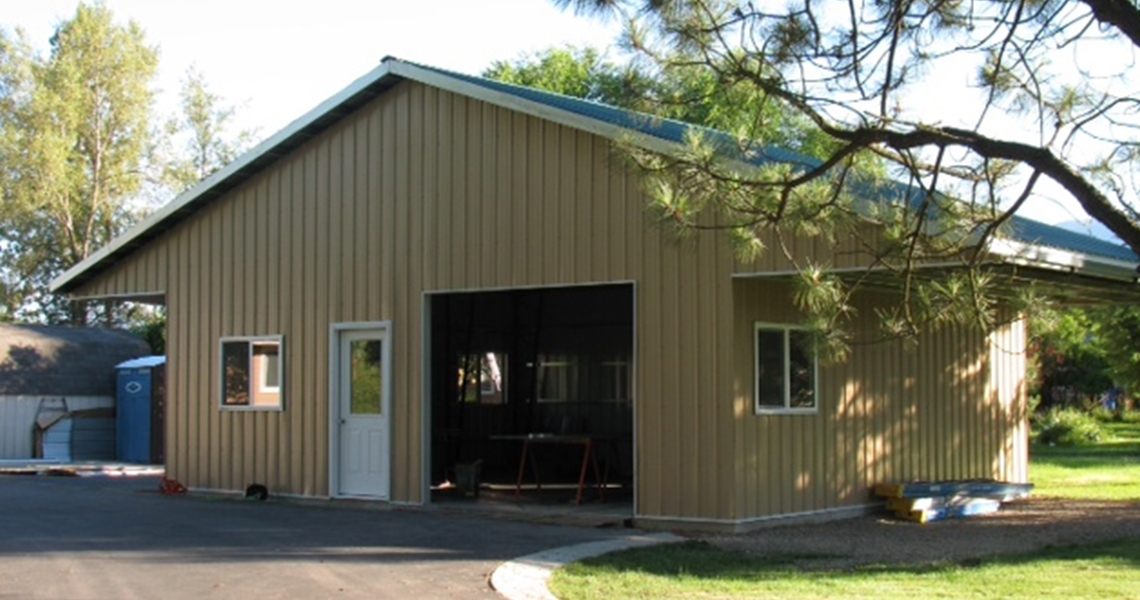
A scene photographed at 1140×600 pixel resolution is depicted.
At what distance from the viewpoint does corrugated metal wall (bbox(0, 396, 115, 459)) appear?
2791cm

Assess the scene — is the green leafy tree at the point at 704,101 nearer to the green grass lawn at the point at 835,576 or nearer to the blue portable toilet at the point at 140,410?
the green grass lawn at the point at 835,576

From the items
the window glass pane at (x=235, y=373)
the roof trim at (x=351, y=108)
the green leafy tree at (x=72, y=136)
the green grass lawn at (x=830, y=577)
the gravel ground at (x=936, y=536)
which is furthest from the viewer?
the green leafy tree at (x=72, y=136)

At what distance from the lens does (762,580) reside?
10914 mm

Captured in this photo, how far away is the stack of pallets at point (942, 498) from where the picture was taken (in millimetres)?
15641

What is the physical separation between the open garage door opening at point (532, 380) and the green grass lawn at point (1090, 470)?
6.29 m

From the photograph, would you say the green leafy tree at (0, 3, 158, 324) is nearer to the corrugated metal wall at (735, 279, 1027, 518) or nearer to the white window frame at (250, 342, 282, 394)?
the white window frame at (250, 342, 282, 394)

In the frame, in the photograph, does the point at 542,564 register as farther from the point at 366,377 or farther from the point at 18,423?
the point at 18,423

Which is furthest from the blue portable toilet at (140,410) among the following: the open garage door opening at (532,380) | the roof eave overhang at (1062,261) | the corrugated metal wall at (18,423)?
the roof eave overhang at (1062,261)

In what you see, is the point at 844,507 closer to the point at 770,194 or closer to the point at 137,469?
the point at 770,194

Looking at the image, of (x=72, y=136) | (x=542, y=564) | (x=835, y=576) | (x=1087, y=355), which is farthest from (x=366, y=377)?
(x=1087, y=355)

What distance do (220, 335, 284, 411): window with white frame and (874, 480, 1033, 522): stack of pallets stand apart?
7.40 m

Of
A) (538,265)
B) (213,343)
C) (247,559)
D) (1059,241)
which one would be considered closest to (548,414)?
(213,343)

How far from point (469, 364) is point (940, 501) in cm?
832

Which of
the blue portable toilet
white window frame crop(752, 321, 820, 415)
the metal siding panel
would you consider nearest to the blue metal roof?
white window frame crop(752, 321, 820, 415)
